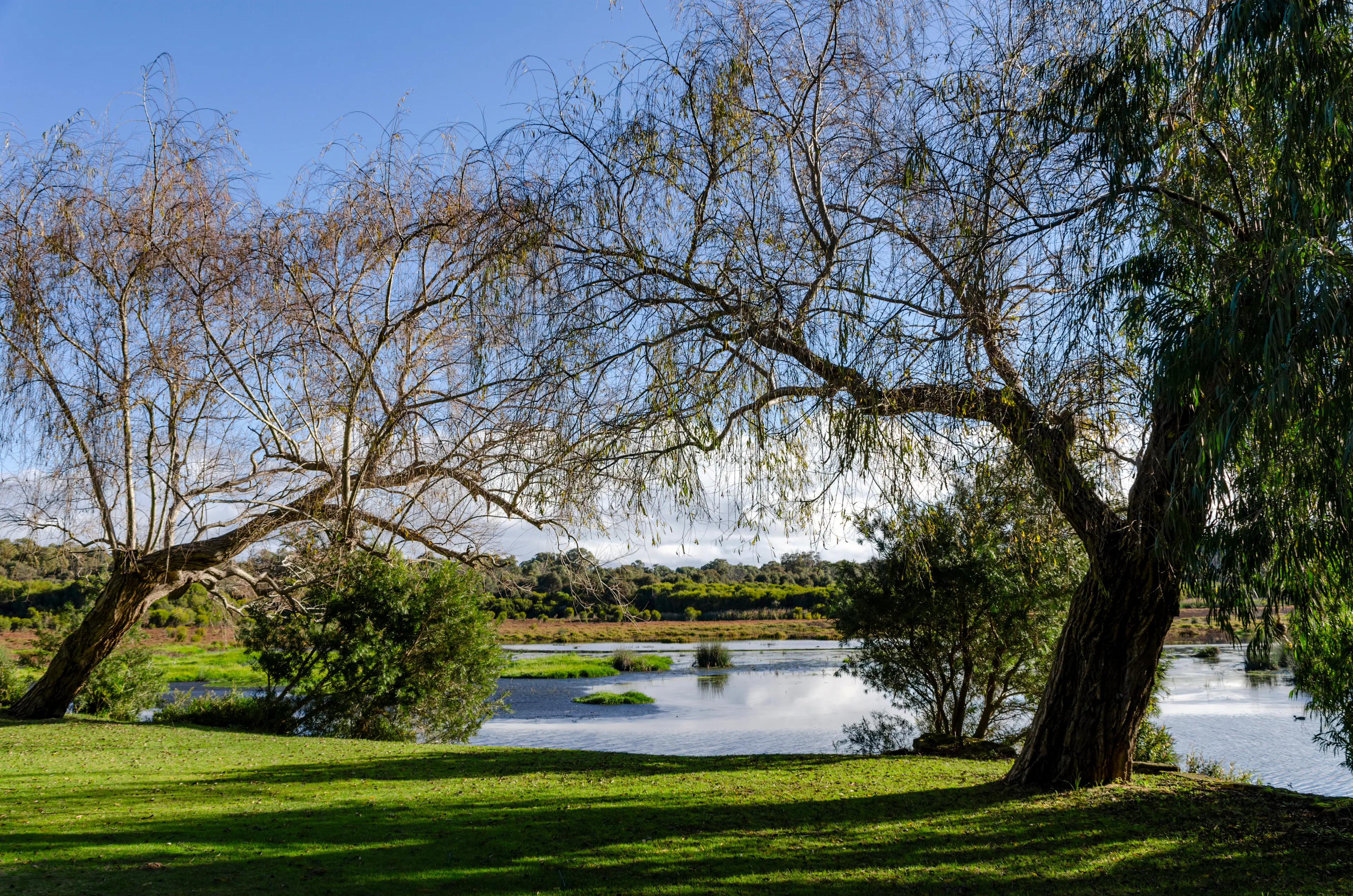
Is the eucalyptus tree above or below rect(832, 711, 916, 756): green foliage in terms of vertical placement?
above

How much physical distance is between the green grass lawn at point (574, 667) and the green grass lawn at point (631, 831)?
23.6 m

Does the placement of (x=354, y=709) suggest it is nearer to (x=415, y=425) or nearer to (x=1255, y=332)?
(x=415, y=425)

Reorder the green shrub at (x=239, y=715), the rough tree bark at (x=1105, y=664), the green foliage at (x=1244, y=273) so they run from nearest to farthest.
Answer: the green foliage at (x=1244, y=273) < the rough tree bark at (x=1105, y=664) < the green shrub at (x=239, y=715)

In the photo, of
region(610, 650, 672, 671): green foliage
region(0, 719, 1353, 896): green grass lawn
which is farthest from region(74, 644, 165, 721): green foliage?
region(610, 650, 672, 671): green foliage

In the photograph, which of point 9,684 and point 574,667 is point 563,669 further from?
point 9,684

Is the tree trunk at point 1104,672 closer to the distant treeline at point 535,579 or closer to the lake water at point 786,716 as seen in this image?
the distant treeline at point 535,579

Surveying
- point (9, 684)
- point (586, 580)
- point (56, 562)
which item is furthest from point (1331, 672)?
point (9, 684)

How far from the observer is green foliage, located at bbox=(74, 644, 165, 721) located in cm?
1528

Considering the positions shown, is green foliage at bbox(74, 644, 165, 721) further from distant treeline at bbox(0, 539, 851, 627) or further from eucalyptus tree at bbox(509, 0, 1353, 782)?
eucalyptus tree at bbox(509, 0, 1353, 782)

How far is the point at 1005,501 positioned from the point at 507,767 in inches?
240

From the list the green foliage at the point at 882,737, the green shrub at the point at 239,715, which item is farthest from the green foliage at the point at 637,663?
the green shrub at the point at 239,715

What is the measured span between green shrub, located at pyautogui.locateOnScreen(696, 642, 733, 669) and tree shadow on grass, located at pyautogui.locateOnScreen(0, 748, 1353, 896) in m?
26.3

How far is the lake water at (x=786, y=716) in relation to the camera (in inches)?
599

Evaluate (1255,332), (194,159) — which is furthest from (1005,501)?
(194,159)
